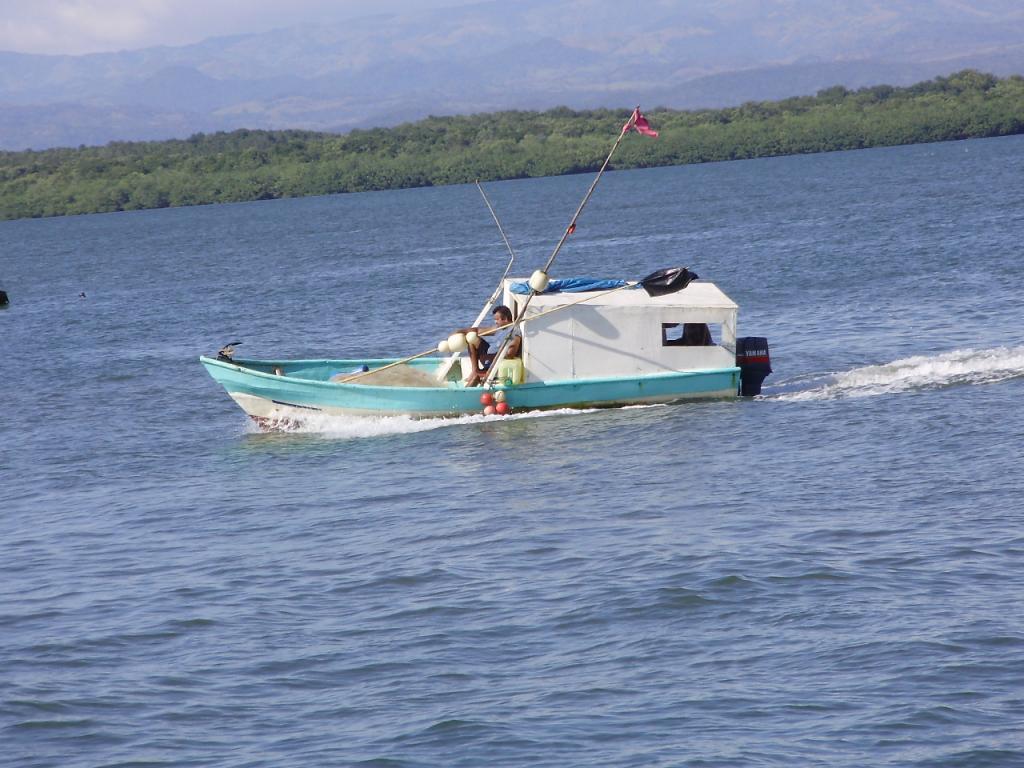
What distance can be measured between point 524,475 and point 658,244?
44.8 metres

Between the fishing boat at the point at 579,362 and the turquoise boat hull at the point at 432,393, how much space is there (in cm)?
2

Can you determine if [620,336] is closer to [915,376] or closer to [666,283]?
[666,283]

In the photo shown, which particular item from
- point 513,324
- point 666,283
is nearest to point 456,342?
point 513,324

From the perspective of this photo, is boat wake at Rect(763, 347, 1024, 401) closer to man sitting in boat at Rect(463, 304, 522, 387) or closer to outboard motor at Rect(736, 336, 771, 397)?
outboard motor at Rect(736, 336, 771, 397)

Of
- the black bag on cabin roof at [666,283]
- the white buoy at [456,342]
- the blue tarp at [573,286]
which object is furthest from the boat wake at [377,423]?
the black bag on cabin roof at [666,283]

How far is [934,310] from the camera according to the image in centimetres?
3481

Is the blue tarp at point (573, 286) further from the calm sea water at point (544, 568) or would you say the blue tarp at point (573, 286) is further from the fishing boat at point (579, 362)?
the calm sea water at point (544, 568)

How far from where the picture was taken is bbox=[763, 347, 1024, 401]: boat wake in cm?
2572

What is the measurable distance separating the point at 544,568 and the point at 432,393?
353 inches

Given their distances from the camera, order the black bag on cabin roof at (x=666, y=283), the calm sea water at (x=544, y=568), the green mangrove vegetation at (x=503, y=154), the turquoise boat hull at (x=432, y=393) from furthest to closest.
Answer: the green mangrove vegetation at (x=503, y=154) < the turquoise boat hull at (x=432, y=393) < the black bag on cabin roof at (x=666, y=283) < the calm sea water at (x=544, y=568)

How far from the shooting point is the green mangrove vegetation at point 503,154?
164 meters

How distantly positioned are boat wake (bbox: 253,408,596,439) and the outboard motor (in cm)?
275

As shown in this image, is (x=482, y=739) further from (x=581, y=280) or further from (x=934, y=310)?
(x=934, y=310)

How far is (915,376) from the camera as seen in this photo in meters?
26.2
